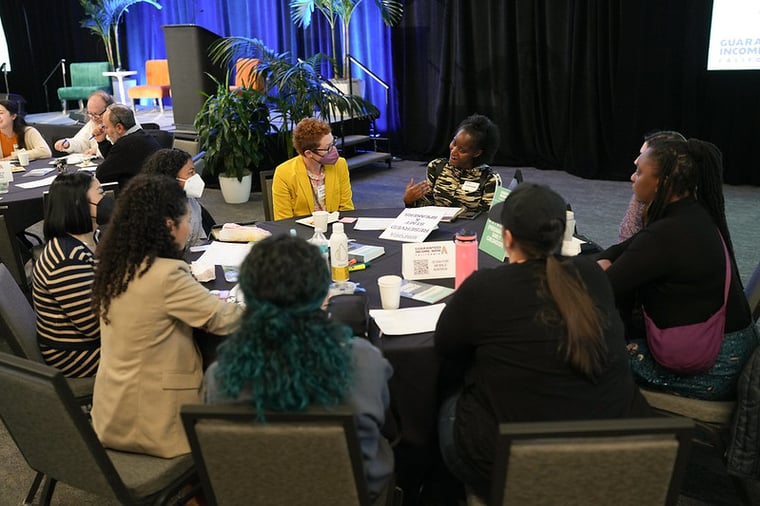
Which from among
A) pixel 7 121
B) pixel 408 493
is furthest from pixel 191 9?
pixel 408 493

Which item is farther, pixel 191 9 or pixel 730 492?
pixel 191 9

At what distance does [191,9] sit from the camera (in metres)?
10.8

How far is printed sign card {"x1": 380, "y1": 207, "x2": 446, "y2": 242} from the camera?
294 centimetres

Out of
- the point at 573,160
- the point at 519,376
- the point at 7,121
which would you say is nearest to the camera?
the point at 519,376

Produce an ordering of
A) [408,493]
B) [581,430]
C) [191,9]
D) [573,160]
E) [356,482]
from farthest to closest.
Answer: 1. [191,9]
2. [573,160]
3. [408,493]
4. [356,482]
5. [581,430]

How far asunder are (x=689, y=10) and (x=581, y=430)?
6422mm

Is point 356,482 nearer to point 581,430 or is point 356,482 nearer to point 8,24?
point 581,430

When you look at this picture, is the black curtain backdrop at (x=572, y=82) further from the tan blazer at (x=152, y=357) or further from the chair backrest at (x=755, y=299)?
the tan blazer at (x=152, y=357)

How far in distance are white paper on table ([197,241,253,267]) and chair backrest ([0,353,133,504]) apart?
1.02 meters

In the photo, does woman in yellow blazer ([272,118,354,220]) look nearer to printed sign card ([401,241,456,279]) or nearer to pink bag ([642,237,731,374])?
printed sign card ([401,241,456,279])

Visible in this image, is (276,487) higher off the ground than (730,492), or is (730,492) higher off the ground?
(276,487)

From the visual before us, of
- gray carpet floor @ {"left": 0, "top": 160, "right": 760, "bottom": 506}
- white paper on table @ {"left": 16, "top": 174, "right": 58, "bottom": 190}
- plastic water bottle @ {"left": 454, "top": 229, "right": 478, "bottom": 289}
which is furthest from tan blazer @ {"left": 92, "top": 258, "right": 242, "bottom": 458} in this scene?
white paper on table @ {"left": 16, "top": 174, "right": 58, "bottom": 190}

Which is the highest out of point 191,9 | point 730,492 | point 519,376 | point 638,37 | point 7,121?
point 191,9

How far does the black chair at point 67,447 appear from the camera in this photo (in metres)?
1.62
